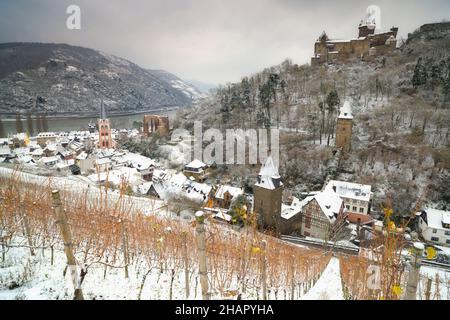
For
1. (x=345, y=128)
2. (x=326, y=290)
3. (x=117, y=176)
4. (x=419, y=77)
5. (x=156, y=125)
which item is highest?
(x=419, y=77)

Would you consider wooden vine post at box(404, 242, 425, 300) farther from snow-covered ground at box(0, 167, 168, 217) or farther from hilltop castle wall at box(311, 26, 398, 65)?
hilltop castle wall at box(311, 26, 398, 65)

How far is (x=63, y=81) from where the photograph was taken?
100750 mm

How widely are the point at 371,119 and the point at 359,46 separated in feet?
90.9

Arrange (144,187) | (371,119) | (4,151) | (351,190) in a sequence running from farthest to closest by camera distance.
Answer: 1. (4,151)
2. (371,119)
3. (144,187)
4. (351,190)

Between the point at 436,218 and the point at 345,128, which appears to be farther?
the point at 345,128

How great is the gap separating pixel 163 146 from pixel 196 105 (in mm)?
16296

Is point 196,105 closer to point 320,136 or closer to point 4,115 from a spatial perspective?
point 320,136

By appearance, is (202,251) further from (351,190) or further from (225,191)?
(351,190)

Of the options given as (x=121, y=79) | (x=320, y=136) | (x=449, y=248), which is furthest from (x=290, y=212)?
(x=121, y=79)

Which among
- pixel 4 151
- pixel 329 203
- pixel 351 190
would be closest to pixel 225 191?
pixel 329 203

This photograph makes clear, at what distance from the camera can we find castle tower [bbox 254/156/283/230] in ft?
70.9

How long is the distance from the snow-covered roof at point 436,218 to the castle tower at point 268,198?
11832 millimetres

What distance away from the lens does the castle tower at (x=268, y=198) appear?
21.6 m

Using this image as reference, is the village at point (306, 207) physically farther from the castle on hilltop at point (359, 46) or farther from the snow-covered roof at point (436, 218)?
the castle on hilltop at point (359, 46)
